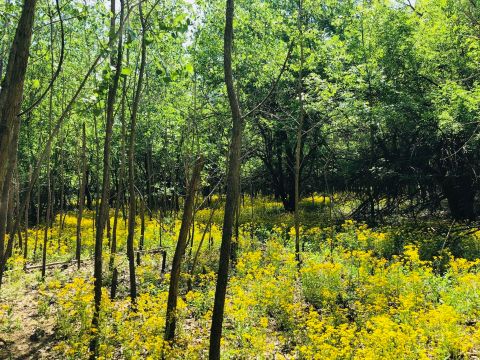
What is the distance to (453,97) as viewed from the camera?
1141 centimetres

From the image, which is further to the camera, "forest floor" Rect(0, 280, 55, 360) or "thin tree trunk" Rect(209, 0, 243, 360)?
"forest floor" Rect(0, 280, 55, 360)

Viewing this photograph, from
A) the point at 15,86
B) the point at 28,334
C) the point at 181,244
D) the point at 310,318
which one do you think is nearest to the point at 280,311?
the point at 310,318

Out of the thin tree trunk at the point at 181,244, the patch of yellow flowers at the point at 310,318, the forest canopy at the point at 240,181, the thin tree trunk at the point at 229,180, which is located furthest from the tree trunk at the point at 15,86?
the patch of yellow flowers at the point at 310,318

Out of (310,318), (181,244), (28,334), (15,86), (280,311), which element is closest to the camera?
(15,86)

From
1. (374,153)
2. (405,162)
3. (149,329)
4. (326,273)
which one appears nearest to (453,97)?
(405,162)

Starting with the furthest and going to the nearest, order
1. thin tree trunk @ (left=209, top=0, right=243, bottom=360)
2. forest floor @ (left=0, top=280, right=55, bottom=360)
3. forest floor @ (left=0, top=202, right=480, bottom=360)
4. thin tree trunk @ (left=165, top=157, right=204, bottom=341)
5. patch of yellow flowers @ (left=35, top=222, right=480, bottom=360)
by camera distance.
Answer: forest floor @ (left=0, top=280, right=55, bottom=360) → thin tree trunk @ (left=165, top=157, right=204, bottom=341) → forest floor @ (left=0, top=202, right=480, bottom=360) → patch of yellow flowers @ (left=35, top=222, right=480, bottom=360) → thin tree trunk @ (left=209, top=0, right=243, bottom=360)

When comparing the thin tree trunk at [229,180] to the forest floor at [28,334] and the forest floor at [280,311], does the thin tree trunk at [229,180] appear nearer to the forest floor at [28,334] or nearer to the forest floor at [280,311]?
the forest floor at [280,311]

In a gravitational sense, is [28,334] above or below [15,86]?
below

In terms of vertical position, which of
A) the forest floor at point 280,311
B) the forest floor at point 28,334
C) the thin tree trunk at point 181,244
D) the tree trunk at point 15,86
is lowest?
the forest floor at point 28,334

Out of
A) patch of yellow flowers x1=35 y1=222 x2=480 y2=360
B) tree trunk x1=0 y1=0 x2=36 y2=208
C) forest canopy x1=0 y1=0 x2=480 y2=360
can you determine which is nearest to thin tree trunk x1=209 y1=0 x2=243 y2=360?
forest canopy x1=0 y1=0 x2=480 y2=360

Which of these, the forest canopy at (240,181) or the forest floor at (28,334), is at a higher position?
the forest canopy at (240,181)

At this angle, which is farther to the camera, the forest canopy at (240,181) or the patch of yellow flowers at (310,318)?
the patch of yellow flowers at (310,318)

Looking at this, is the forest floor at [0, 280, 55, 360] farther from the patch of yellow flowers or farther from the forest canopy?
the patch of yellow flowers

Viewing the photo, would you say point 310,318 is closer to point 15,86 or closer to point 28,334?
point 28,334
